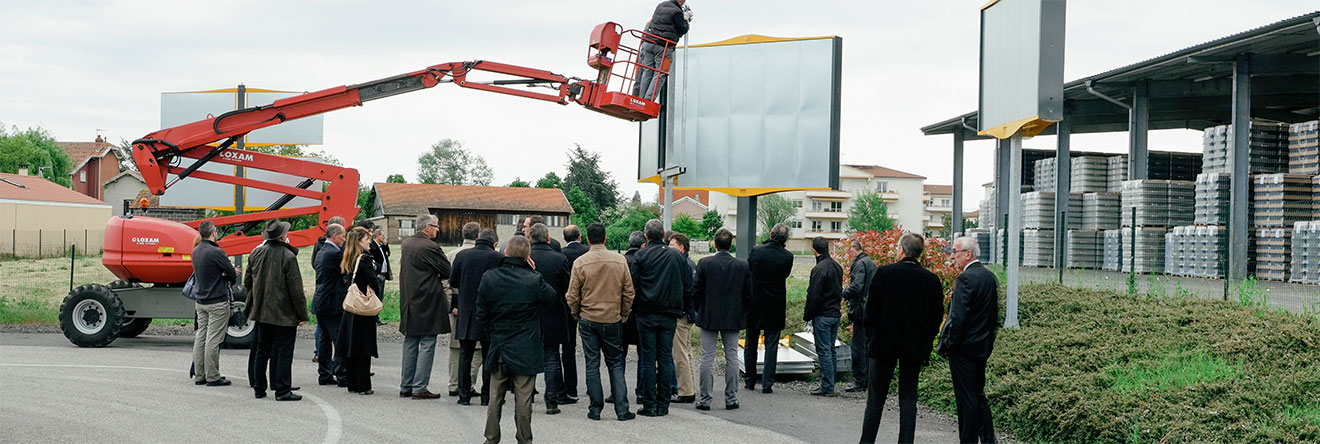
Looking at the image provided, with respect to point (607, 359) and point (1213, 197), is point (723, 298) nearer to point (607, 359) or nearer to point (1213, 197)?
point (607, 359)

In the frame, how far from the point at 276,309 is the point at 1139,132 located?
18974mm

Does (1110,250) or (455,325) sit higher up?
(1110,250)

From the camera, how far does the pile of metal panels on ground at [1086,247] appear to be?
23.1 m

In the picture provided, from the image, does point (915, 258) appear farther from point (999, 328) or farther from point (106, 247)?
point (106, 247)

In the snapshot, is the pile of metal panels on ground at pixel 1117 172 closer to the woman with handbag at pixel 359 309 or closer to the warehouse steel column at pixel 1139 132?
the warehouse steel column at pixel 1139 132

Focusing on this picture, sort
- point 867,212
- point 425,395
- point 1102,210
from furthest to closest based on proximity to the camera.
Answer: point 867,212 → point 1102,210 → point 425,395

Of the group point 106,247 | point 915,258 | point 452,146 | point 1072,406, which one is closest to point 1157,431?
point 1072,406

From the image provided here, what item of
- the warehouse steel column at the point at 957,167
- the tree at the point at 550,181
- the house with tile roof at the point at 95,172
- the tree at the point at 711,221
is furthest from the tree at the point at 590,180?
the warehouse steel column at the point at 957,167

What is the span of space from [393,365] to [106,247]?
4.69 metres

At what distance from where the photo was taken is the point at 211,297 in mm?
10727

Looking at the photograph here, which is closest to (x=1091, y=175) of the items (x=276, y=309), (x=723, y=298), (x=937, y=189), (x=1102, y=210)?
(x=1102, y=210)

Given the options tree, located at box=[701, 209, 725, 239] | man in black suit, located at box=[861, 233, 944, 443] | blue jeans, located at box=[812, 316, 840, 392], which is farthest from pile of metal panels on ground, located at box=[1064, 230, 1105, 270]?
tree, located at box=[701, 209, 725, 239]

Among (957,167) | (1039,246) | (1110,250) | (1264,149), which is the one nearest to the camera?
(1264,149)

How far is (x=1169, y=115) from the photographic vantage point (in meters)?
28.7
